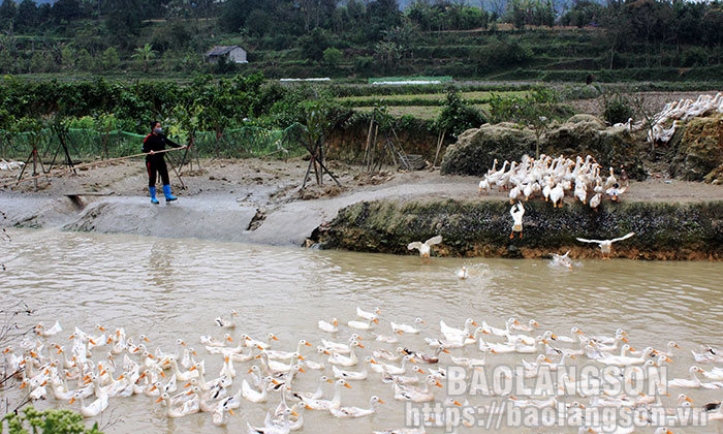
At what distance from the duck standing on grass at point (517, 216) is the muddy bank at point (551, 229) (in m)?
0.18

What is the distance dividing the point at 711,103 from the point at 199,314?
14.5 meters

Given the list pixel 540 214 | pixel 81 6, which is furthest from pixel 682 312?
pixel 81 6

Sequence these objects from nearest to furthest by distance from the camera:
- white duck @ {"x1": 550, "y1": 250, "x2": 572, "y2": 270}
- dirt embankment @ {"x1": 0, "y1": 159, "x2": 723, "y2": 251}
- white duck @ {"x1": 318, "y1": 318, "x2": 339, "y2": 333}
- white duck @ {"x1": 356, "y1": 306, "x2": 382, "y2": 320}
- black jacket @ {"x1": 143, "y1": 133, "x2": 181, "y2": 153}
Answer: white duck @ {"x1": 318, "y1": 318, "x2": 339, "y2": 333} < white duck @ {"x1": 356, "y1": 306, "x2": 382, "y2": 320} < white duck @ {"x1": 550, "y1": 250, "x2": 572, "y2": 270} < dirt embankment @ {"x1": 0, "y1": 159, "x2": 723, "y2": 251} < black jacket @ {"x1": 143, "y1": 133, "x2": 181, "y2": 153}

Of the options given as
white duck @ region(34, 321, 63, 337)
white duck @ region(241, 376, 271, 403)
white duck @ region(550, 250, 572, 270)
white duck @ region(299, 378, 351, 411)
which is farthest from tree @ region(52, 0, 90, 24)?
white duck @ region(299, 378, 351, 411)

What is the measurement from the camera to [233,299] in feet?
38.4

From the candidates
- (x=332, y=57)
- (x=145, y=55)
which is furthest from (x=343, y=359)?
(x=145, y=55)

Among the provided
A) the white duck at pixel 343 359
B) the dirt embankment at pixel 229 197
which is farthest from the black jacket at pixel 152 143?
the white duck at pixel 343 359

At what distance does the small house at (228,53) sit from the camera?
215 feet

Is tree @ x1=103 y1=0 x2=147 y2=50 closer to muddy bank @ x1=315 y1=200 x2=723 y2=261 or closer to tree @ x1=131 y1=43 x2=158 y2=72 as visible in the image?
tree @ x1=131 y1=43 x2=158 y2=72

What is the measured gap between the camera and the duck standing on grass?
13.5 m

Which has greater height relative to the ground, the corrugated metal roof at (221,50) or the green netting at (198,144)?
the corrugated metal roof at (221,50)

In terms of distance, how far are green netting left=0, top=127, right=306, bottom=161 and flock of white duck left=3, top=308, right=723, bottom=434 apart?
43.7 feet

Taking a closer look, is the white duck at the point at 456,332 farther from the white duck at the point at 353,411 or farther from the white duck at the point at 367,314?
the white duck at the point at 353,411

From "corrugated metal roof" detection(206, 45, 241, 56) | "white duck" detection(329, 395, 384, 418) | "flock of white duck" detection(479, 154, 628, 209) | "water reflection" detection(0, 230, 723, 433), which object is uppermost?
"corrugated metal roof" detection(206, 45, 241, 56)
